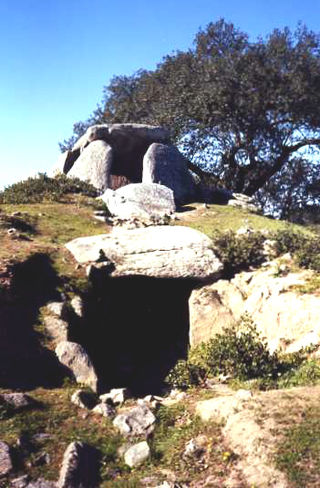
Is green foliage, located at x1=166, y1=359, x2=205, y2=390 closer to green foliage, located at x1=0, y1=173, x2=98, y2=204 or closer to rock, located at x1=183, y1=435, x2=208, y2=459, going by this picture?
rock, located at x1=183, y1=435, x2=208, y2=459

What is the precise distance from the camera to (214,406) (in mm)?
7898

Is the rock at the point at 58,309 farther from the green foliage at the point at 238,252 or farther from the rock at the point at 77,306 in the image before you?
the green foliage at the point at 238,252

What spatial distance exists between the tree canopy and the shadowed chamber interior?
1676cm

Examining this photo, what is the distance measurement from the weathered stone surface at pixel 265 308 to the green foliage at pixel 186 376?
81.0 inches

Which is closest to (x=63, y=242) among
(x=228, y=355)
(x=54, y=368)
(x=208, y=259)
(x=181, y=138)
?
(x=208, y=259)

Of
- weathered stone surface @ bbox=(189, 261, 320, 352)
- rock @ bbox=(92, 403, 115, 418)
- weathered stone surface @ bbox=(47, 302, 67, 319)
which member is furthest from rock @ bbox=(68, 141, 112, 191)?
rock @ bbox=(92, 403, 115, 418)

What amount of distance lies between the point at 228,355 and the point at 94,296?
17.0 feet

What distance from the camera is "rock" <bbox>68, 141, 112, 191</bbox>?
2430 centimetres

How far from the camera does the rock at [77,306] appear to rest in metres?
12.5

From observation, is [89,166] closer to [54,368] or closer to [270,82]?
[270,82]

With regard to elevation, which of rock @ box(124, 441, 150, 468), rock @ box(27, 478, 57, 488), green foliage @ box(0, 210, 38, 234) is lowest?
rock @ box(27, 478, 57, 488)

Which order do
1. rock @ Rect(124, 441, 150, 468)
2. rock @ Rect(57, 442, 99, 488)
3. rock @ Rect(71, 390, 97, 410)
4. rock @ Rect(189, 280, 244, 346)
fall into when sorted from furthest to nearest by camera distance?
rock @ Rect(189, 280, 244, 346), rock @ Rect(71, 390, 97, 410), rock @ Rect(124, 441, 150, 468), rock @ Rect(57, 442, 99, 488)

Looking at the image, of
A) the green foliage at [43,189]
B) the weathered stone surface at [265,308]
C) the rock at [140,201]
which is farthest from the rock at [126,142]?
the weathered stone surface at [265,308]

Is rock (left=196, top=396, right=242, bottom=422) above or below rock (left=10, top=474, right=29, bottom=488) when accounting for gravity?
above
